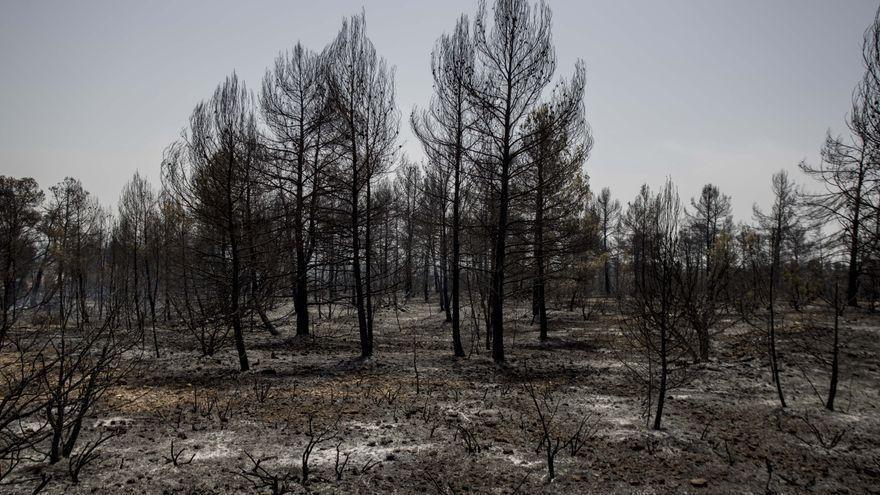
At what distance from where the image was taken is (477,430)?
698cm

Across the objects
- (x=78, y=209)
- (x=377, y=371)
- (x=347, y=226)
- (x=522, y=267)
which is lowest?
(x=377, y=371)

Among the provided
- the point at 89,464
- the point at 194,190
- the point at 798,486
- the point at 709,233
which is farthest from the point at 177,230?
the point at 709,233

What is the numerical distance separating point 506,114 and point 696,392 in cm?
787

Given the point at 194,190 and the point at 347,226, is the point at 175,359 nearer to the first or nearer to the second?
the point at 194,190

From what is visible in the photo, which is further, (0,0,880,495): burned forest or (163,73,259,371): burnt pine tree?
(163,73,259,371): burnt pine tree

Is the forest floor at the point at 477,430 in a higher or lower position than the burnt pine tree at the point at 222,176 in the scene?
lower

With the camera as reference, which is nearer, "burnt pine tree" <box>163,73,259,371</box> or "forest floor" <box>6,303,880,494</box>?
"forest floor" <box>6,303,880,494</box>

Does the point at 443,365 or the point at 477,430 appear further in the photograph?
the point at 443,365

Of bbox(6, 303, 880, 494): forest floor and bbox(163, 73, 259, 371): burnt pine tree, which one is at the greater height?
bbox(163, 73, 259, 371): burnt pine tree

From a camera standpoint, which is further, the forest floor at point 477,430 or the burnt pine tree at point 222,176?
the burnt pine tree at point 222,176

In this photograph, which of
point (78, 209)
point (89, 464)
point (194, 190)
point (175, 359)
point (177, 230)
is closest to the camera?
point (89, 464)

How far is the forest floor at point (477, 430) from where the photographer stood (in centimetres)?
536

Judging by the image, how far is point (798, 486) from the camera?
5.49 meters

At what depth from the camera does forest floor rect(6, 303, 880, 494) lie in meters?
5.36
